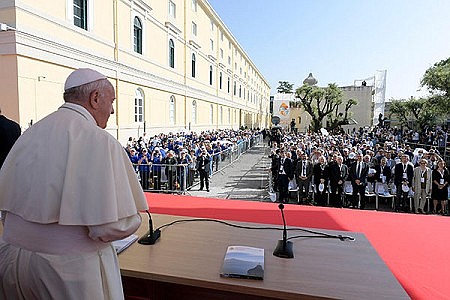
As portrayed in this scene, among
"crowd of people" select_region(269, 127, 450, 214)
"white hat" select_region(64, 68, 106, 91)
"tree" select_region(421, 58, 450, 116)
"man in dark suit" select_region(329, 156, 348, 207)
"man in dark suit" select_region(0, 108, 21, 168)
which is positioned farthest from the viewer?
"tree" select_region(421, 58, 450, 116)

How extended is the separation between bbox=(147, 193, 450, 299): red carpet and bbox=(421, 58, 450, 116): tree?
1938 centimetres

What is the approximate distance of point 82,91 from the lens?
1.75 m

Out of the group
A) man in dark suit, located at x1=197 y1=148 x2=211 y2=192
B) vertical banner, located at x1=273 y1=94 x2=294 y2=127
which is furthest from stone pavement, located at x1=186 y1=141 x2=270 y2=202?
vertical banner, located at x1=273 y1=94 x2=294 y2=127

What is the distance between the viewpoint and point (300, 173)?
9.66 meters

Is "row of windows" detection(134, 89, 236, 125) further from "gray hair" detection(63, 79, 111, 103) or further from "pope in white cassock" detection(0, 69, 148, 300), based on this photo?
"pope in white cassock" detection(0, 69, 148, 300)

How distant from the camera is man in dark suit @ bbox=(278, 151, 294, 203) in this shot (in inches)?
376

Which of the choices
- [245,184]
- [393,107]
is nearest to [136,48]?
[245,184]

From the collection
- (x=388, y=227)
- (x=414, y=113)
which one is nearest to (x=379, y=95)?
(x=414, y=113)

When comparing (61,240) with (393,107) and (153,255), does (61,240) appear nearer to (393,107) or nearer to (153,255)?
(153,255)

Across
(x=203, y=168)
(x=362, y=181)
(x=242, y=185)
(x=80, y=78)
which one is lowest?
(x=242, y=185)

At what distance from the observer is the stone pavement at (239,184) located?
33.5ft

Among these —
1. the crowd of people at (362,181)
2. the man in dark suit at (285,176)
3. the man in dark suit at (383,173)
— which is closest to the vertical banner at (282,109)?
the crowd of people at (362,181)

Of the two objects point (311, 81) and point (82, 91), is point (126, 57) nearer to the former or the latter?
point (82, 91)

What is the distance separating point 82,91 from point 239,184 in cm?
1047
